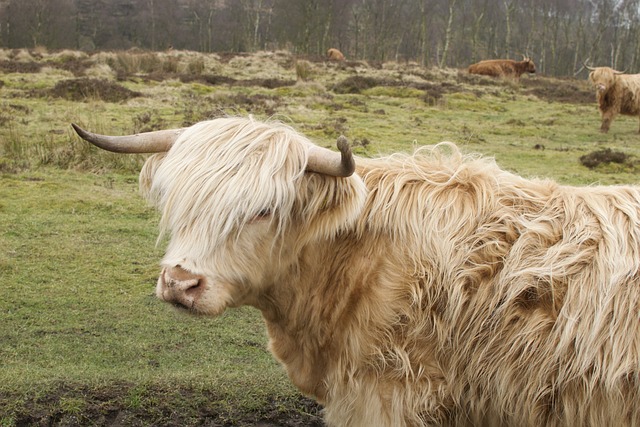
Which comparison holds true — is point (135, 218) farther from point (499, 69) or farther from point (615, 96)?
point (499, 69)

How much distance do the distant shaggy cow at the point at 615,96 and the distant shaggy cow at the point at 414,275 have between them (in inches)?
630

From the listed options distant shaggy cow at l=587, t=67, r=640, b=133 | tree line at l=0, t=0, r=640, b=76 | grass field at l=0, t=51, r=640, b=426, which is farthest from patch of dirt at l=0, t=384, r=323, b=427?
tree line at l=0, t=0, r=640, b=76

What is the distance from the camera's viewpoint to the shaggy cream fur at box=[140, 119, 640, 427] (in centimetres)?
249

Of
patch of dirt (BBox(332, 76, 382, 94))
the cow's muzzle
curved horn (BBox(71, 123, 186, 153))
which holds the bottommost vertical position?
the cow's muzzle

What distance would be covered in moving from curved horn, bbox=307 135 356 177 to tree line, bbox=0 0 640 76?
39.6 metres

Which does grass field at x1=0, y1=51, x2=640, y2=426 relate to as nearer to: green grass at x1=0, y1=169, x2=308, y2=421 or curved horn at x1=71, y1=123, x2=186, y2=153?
green grass at x1=0, y1=169, x2=308, y2=421

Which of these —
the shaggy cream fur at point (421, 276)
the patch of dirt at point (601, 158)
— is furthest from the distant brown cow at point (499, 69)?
the shaggy cream fur at point (421, 276)

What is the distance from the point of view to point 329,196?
8.98 feet

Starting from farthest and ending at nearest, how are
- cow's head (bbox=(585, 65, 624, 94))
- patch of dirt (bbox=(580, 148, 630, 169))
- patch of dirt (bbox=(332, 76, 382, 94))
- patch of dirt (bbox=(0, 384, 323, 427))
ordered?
patch of dirt (bbox=(332, 76, 382, 94)) → cow's head (bbox=(585, 65, 624, 94)) → patch of dirt (bbox=(580, 148, 630, 169)) → patch of dirt (bbox=(0, 384, 323, 427))

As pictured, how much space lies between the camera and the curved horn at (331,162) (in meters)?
2.52

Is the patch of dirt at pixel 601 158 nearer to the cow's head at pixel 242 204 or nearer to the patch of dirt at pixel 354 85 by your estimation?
the patch of dirt at pixel 354 85

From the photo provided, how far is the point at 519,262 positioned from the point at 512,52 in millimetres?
63962

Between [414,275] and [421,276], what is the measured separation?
3 centimetres

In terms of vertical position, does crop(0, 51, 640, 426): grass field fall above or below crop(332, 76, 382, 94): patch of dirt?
below
